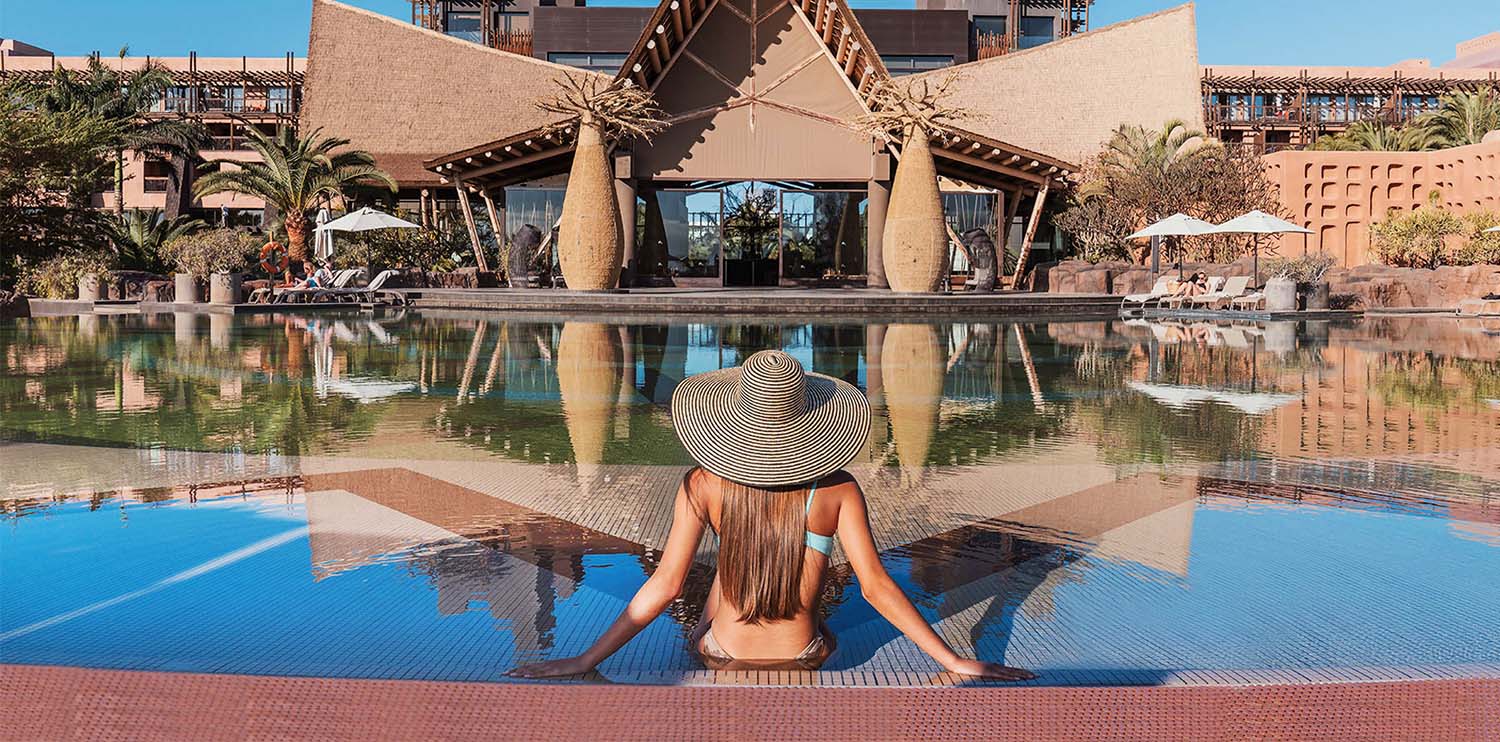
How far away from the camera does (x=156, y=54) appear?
49625 millimetres

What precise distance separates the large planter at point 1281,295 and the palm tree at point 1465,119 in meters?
23.1

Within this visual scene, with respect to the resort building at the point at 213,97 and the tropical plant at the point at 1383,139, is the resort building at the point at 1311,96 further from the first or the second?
the resort building at the point at 213,97

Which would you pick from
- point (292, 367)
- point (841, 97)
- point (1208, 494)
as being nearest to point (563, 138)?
point (841, 97)

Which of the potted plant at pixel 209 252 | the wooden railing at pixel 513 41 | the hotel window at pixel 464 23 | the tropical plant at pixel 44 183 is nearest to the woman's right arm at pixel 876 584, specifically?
the potted plant at pixel 209 252

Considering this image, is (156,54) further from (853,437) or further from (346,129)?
(853,437)

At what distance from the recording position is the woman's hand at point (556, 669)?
2.88 meters

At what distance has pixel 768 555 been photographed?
292 cm

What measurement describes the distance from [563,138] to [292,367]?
13.7 metres

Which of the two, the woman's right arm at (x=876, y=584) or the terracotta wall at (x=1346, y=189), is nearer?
the woman's right arm at (x=876, y=584)

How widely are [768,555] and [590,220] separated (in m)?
18.5

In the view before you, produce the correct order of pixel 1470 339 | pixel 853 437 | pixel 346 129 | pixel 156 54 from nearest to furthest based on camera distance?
pixel 853 437
pixel 1470 339
pixel 346 129
pixel 156 54

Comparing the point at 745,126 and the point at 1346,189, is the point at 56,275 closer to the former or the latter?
the point at 745,126

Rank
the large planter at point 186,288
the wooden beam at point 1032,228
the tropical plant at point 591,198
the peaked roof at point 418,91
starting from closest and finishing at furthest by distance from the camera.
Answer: the tropical plant at point 591,198 → the large planter at point 186,288 → the wooden beam at point 1032,228 → the peaked roof at point 418,91

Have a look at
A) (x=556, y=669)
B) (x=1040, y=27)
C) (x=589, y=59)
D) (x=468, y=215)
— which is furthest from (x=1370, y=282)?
(x=1040, y=27)
